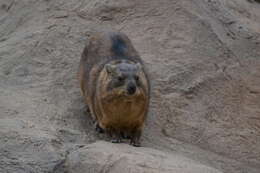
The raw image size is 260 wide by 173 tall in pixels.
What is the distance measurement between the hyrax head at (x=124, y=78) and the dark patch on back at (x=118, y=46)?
2.01ft

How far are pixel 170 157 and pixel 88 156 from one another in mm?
845

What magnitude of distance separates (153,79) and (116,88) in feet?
5.79

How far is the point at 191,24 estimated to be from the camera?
32.2 feet

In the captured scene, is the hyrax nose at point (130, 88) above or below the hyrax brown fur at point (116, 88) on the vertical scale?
above

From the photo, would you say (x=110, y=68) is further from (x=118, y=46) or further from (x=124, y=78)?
(x=118, y=46)

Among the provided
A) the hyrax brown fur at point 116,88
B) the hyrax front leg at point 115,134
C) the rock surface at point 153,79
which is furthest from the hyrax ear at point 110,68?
the rock surface at point 153,79

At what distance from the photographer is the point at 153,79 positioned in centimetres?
889

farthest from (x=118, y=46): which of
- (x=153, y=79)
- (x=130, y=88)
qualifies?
(x=130, y=88)

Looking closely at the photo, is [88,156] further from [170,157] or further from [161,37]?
[161,37]

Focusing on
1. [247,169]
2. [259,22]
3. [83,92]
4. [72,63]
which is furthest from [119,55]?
[259,22]

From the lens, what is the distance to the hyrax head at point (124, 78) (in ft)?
23.3

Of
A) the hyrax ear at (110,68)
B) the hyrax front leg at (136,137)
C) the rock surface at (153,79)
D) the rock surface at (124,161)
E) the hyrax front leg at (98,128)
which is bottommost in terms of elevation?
the rock surface at (153,79)

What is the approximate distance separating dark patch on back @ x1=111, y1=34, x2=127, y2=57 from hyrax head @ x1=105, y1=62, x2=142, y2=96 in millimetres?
611

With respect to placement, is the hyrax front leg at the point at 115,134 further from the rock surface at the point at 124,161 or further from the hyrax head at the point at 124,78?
the hyrax head at the point at 124,78
